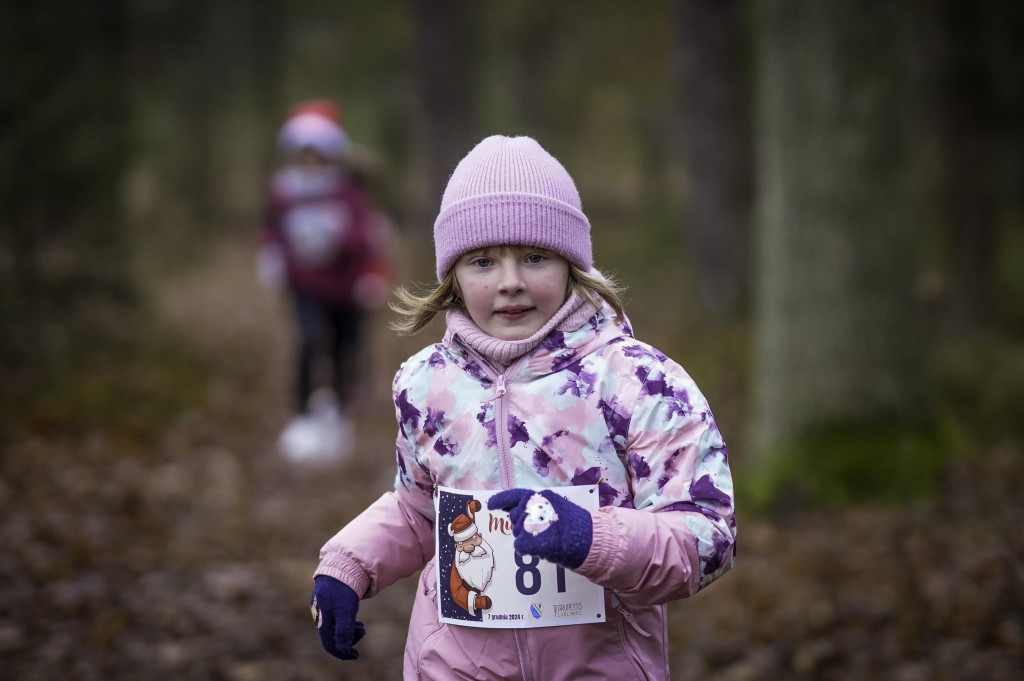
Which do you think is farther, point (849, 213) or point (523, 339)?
point (849, 213)

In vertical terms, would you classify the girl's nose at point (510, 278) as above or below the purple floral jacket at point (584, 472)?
above

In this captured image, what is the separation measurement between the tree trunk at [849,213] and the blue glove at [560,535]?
4.22m

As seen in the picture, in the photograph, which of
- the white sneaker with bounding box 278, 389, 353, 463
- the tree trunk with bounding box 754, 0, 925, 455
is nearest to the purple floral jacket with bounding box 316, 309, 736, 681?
the tree trunk with bounding box 754, 0, 925, 455

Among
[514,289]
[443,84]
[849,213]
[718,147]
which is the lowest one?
[514,289]

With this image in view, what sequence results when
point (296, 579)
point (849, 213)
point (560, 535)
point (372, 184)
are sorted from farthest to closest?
point (372, 184) < point (849, 213) < point (296, 579) < point (560, 535)

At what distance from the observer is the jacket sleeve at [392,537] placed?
2.33 metres

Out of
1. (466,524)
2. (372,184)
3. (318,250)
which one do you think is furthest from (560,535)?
(372,184)

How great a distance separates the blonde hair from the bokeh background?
136 cm

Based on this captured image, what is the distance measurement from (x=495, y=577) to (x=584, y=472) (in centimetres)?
30

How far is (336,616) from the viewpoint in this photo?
2.24m

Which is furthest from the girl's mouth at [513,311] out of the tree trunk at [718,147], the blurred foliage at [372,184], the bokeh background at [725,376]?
the tree trunk at [718,147]

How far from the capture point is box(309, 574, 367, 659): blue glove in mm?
2232

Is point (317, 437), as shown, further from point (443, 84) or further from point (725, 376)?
point (443, 84)

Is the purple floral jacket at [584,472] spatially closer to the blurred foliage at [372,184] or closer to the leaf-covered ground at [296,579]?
the leaf-covered ground at [296,579]
